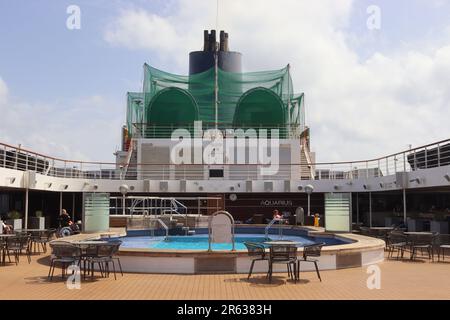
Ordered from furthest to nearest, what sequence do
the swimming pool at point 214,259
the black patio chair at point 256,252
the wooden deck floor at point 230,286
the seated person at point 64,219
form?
the seated person at point 64,219, the swimming pool at point 214,259, the black patio chair at point 256,252, the wooden deck floor at point 230,286

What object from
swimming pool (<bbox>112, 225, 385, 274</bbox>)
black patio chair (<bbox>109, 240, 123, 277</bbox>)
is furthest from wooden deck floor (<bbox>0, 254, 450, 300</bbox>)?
black patio chair (<bbox>109, 240, 123, 277</bbox>)

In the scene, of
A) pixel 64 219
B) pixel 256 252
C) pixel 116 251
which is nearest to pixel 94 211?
pixel 64 219

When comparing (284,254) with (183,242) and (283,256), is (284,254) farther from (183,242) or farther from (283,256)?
(183,242)

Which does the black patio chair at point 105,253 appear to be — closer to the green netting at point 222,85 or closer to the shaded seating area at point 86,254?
the shaded seating area at point 86,254

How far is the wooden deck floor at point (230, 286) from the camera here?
258 inches

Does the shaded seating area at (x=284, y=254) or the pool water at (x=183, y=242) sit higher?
the shaded seating area at (x=284, y=254)

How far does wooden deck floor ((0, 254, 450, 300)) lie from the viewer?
6555 millimetres

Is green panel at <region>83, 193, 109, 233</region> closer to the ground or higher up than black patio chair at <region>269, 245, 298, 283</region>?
higher up

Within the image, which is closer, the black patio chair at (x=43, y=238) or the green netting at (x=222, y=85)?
the black patio chair at (x=43, y=238)

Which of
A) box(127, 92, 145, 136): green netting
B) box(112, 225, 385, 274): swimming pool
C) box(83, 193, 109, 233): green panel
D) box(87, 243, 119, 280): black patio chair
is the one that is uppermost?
box(127, 92, 145, 136): green netting

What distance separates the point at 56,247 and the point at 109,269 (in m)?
1.25

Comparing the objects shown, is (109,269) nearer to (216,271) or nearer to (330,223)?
(216,271)
